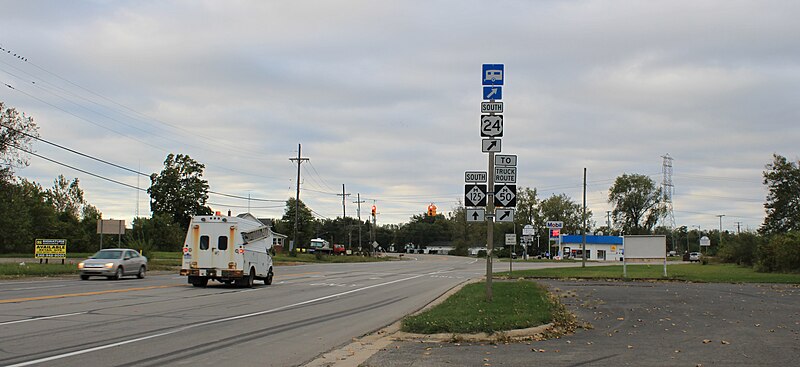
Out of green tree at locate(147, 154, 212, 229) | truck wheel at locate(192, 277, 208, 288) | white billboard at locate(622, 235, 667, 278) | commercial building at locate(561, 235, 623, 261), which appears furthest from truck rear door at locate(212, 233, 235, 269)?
commercial building at locate(561, 235, 623, 261)

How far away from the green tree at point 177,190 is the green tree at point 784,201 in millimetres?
69442

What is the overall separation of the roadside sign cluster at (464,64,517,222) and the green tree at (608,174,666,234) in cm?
12695

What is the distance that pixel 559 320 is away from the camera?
14.1 metres

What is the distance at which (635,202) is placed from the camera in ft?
447

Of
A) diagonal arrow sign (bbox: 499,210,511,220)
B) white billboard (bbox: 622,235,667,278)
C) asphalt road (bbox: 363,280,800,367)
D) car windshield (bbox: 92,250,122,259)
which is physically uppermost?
diagonal arrow sign (bbox: 499,210,511,220)

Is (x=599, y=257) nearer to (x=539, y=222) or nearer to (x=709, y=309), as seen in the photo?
Answer: (x=539, y=222)

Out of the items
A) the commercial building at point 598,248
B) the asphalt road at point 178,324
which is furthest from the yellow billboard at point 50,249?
the commercial building at point 598,248

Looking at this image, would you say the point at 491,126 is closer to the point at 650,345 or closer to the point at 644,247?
the point at 650,345

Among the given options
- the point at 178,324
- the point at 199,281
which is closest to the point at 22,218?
the point at 199,281

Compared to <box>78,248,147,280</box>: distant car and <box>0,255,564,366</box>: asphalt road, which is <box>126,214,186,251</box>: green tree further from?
<box>0,255,564,366</box>: asphalt road

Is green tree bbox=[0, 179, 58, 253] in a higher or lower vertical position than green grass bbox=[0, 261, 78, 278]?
higher

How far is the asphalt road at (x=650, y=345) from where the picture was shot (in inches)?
380

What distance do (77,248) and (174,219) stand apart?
1302 cm

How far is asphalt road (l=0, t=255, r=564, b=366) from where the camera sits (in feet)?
32.9
